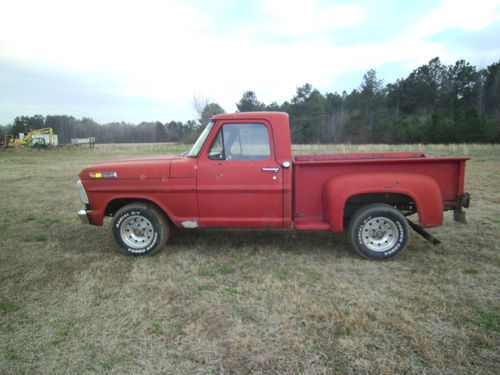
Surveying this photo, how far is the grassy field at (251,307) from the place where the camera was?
8.62 feet

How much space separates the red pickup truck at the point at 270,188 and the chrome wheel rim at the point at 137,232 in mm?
29

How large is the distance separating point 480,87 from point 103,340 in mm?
73147

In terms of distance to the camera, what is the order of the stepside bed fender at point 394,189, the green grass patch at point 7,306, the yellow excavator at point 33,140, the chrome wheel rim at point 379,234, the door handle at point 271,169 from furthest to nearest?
1. the yellow excavator at point 33,140
2. the chrome wheel rim at point 379,234
3. the door handle at point 271,169
4. the stepside bed fender at point 394,189
5. the green grass patch at point 7,306

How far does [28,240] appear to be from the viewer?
18.6 ft

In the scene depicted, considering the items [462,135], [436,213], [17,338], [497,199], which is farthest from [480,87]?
[17,338]

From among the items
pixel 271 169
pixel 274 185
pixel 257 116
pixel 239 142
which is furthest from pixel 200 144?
pixel 274 185

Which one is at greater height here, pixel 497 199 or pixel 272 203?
pixel 272 203

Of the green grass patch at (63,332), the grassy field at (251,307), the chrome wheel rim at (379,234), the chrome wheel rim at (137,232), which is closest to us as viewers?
the grassy field at (251,307)

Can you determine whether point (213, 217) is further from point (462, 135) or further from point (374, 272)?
point (462, 135)

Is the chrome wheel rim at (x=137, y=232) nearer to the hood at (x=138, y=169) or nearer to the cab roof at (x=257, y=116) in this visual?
the hood at (x=138, y=169)

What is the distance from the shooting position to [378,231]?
455 centimetres

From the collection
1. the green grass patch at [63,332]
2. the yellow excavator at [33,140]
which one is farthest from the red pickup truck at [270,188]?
the yellow excavator at [33,140]

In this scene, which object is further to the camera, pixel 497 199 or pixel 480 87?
pixel 480 87

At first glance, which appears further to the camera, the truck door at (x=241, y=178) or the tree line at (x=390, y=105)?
the tree line at (x=390, y=105)
